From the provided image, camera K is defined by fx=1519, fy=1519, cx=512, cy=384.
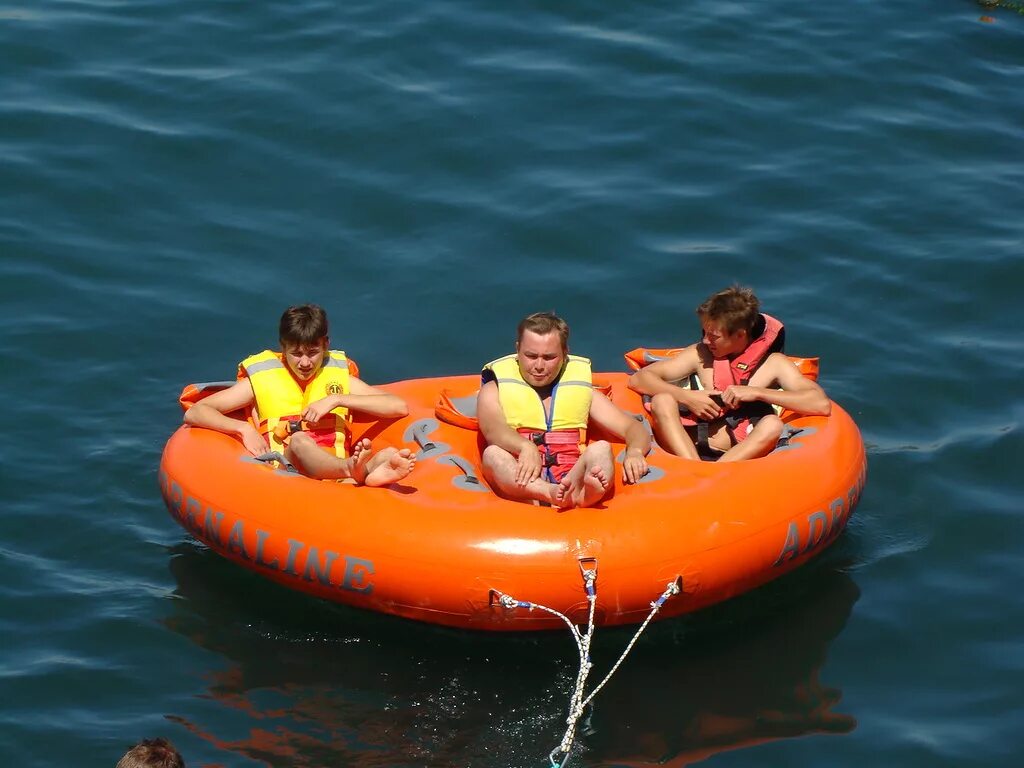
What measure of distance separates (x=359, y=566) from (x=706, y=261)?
4357 mm

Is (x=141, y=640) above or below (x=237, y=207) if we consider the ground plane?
below

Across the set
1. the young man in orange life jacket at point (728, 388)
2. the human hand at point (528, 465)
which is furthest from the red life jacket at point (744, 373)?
the human hand at point (528, 465)

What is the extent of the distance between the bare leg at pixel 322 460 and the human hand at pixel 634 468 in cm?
114

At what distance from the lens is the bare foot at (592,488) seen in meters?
6.37

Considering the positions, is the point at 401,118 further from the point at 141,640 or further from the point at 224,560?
the point at 141,640

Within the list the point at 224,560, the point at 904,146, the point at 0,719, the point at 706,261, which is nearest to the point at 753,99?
the point at 904,146

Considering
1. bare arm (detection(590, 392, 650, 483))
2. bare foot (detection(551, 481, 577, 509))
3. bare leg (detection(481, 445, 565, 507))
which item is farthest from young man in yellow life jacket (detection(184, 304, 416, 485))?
bare foot (detection(551, 481, 577, 509))

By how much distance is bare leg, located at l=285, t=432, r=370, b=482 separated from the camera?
6711 mm

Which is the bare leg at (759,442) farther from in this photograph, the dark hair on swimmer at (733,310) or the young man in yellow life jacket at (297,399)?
the young man in yellow life jacket at (297,399)

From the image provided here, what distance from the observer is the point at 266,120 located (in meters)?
11.3

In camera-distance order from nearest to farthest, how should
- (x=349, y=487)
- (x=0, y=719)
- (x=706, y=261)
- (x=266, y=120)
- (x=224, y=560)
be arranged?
(x=0, y=719) < (x=349, y=487) < (x=224, y=560) < (x=706, y=261) < (x=266, y=120)

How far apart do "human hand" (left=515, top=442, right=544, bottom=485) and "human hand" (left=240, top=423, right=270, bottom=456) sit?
1.27 metres

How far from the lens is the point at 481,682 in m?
6.62

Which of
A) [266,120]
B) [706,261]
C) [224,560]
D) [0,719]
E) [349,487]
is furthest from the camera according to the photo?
[266,120]
